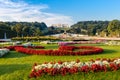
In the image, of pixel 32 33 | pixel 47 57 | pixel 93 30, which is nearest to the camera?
pixel 47 57

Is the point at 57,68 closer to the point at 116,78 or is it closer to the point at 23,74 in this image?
the point at 23,74

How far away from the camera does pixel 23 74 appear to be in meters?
9.73

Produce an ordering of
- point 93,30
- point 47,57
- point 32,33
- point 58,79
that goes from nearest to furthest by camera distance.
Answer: point 58,79, point 47,57, point 32,33, point 93,30

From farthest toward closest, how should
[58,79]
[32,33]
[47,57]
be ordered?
1. [32,33]
2. [47,57]
3. [58,79]

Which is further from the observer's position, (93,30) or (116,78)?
(93,30)

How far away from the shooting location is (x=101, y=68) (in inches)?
384

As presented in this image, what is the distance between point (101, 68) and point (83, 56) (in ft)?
20.3

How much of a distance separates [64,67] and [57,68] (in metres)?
0.26

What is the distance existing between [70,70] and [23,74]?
1.66m

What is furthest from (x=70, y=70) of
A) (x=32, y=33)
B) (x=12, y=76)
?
(x=32, y=33)

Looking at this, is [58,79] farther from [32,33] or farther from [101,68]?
[32,33]

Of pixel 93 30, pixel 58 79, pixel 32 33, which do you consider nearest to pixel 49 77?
pixel 58 79

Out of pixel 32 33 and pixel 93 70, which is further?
pixel 32 33

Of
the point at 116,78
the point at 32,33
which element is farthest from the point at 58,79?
the point at 32,33
